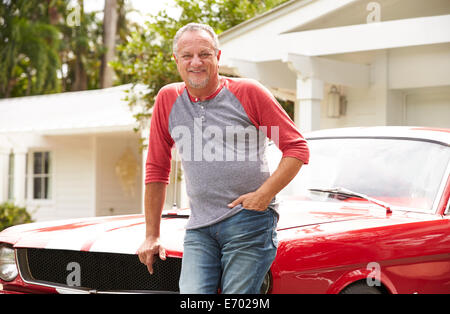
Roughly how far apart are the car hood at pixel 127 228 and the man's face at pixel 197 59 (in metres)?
0.80

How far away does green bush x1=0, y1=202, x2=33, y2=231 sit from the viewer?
1412 centimetres

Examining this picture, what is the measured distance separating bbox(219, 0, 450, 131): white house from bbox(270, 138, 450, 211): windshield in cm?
403

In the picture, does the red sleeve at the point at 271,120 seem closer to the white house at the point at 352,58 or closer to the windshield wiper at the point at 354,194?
the windshield wiper at the point at 354,194

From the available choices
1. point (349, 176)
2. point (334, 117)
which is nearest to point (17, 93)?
point (334, 117)

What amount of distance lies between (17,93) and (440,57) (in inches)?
996

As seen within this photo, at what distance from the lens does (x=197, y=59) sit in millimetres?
2752

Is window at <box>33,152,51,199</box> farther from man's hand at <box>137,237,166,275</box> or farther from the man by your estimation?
the man

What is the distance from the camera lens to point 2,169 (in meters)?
16.9

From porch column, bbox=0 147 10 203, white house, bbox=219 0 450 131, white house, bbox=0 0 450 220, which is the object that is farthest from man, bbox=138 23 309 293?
porch column, bbox=0 147 10 203

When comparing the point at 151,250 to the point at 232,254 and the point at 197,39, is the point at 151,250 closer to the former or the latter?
the point at 232,254

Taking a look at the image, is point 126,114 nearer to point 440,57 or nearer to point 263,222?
point 440,57

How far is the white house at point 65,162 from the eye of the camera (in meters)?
16.7

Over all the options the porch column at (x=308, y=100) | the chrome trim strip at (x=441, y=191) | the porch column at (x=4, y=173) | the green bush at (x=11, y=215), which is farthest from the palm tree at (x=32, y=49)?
the chrome trim strip at (x=441, y=191)

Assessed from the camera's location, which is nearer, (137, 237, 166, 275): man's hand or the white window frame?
(137, 237, 166, 275): man's hand
